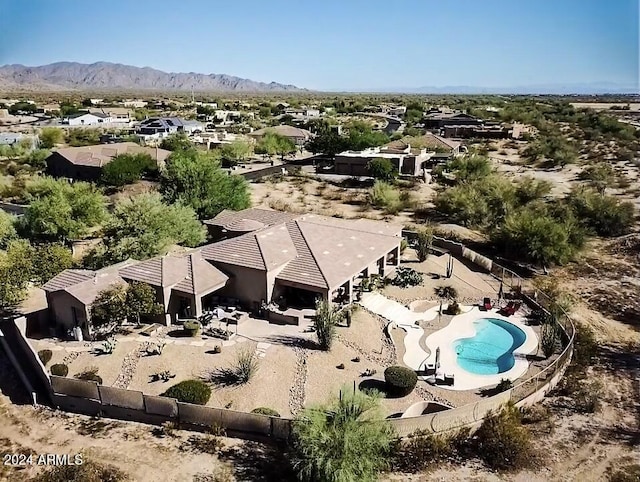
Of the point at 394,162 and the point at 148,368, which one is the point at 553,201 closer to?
the point at 394,162

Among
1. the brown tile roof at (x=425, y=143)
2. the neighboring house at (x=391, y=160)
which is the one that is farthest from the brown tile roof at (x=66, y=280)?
the brown tile roof at (x=425, y=143)

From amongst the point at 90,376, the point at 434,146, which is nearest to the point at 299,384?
the point at 90,376

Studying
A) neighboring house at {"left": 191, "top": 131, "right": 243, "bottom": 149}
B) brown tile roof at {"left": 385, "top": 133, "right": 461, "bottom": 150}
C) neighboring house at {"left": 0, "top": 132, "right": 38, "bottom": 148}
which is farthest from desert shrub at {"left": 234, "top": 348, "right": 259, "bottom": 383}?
neighboring house at {"left": 0, "top": 132, "right": 38, "bottom": 148}

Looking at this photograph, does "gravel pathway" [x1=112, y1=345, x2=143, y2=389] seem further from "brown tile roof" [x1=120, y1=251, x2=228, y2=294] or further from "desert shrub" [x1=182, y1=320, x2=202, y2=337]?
"brown tile roof" [x1=120, y1=251, x2=228, y2=294]

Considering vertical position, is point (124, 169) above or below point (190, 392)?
above

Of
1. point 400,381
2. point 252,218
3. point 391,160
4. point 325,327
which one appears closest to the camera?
point 400,381

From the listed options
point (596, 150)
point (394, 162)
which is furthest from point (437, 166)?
point (596, 150)

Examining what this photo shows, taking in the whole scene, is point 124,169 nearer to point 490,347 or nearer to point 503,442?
point 490,347
